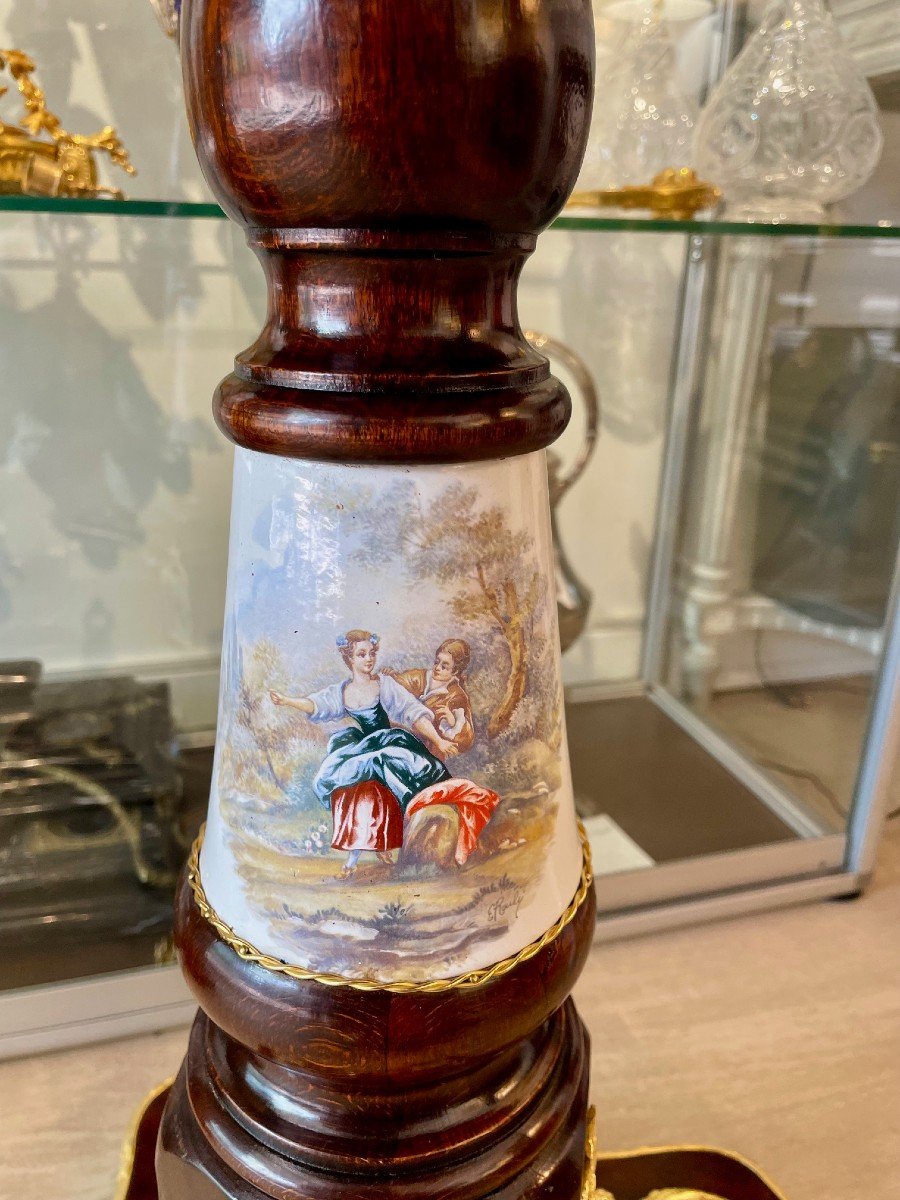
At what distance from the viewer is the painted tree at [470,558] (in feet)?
1.22

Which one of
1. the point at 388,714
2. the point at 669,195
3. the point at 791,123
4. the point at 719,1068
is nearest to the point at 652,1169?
the point at 719,1068

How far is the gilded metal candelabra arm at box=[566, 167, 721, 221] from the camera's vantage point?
0.79 m

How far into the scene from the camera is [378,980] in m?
0.41

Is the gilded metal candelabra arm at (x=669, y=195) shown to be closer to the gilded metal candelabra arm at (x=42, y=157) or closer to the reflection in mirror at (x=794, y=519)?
the reflection in mirror at (x=794, y=519)

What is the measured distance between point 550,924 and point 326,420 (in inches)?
10.1

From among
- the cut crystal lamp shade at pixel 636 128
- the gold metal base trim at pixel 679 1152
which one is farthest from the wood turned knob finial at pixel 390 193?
the cut crystal lamp shade at pixel 636 128

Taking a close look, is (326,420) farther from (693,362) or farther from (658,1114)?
(693,362)

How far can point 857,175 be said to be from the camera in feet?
2.74

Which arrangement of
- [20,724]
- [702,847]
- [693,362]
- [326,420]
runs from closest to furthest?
[326,420] → [20,724] → [702,847] → [693,362]

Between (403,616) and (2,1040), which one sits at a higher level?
(403,616)

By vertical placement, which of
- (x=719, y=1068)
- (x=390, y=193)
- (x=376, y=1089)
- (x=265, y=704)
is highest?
(x=390, y=193)

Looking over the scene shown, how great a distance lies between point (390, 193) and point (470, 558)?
139mm

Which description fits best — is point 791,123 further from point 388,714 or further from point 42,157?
point 388,714

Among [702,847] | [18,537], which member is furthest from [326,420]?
[702,847]
